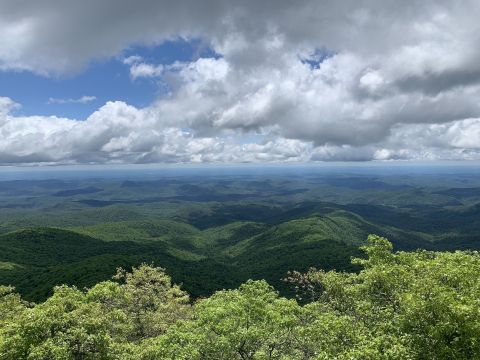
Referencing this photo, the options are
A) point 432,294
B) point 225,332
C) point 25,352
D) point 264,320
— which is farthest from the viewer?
point 264,320

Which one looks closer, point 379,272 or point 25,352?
point 25,352

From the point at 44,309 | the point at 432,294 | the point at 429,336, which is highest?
the point at 432,294

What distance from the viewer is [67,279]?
186750 mm

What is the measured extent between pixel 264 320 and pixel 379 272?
14.1 meters

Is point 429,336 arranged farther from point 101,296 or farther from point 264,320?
point 101,296

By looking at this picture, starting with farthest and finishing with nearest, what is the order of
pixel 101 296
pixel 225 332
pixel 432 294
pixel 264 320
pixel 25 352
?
pixel 101 296, pixel 264 320, pixel 225 332, pixel 25 352, pixel 432 294

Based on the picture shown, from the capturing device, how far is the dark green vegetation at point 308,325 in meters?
28.2

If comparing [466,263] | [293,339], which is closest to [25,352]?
[293,339]

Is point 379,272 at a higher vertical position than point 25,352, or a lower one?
higher

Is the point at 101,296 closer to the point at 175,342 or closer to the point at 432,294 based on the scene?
the point at 175,342

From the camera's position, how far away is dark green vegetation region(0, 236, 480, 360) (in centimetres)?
2817

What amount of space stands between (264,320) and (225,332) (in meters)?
5.30

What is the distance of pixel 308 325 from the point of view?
4231 centimetres

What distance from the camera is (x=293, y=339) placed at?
41.6m
